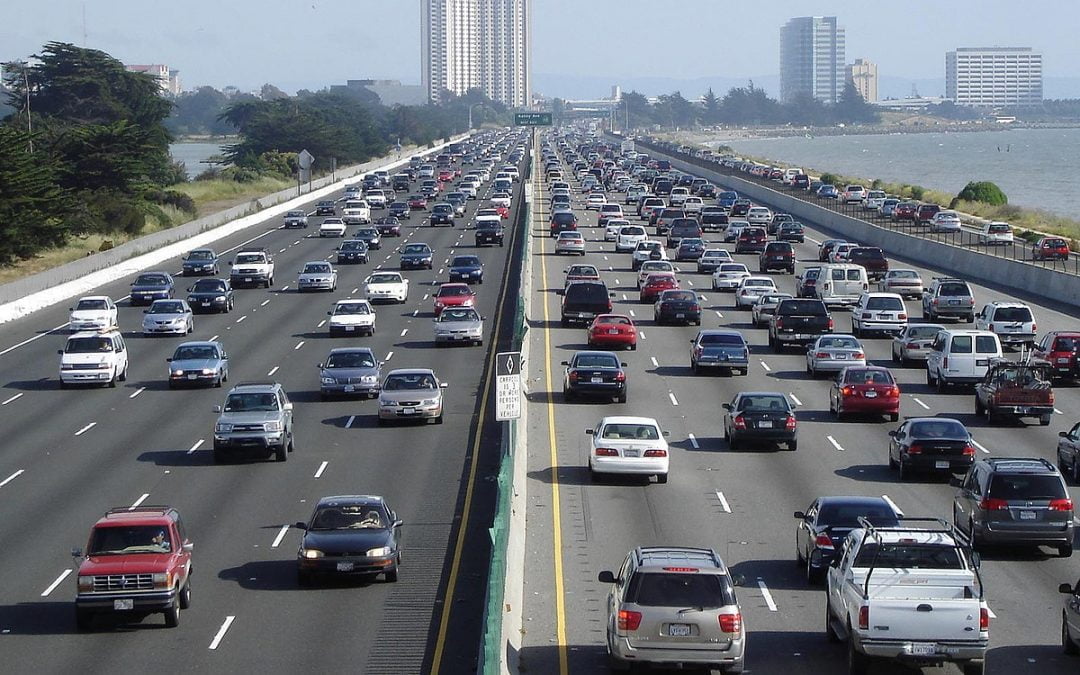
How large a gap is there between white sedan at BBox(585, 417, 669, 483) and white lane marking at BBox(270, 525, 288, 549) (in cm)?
633

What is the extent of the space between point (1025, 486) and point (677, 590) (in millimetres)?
9587

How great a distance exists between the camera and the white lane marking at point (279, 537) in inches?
1101

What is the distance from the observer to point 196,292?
64250 mm

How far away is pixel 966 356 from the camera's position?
4394 centimetres

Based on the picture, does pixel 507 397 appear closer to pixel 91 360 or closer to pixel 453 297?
pixel 91 360

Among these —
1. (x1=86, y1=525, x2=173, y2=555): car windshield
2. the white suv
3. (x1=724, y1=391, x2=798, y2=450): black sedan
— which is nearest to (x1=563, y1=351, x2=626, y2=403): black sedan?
(x1=724, y1=391, x2=798, y2=450): black sedan

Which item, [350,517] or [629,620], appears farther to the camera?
[350,517]

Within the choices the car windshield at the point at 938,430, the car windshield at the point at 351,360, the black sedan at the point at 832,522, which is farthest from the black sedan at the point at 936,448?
the car windshield at the point at 351,360

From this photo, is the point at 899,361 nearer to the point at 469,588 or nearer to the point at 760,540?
the point at 760,540

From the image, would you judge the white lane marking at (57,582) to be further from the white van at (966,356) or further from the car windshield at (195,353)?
the white van at (966,356)

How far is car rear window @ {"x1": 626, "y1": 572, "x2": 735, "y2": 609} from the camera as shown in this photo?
18.4 m

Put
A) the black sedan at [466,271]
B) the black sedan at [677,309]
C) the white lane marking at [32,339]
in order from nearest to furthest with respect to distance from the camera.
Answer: the white lane marking at [32,339]
the black sedan at [677,309]
the black sedan at [466,271]

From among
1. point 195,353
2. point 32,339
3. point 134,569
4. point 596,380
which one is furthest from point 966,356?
point 32,339

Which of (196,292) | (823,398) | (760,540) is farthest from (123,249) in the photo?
(760,540)
